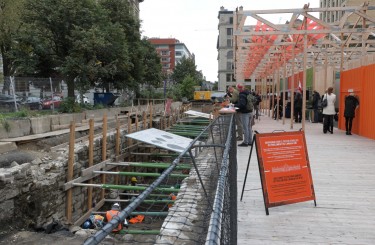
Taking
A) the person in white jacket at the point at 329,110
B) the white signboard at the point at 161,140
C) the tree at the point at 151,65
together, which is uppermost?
the tree at the point at 151,65

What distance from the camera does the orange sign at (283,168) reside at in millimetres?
5141

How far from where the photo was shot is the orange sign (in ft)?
16.9

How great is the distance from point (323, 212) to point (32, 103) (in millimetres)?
16519

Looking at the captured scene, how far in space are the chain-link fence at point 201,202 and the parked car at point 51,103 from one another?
37.9 feet

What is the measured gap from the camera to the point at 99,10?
24.4 m

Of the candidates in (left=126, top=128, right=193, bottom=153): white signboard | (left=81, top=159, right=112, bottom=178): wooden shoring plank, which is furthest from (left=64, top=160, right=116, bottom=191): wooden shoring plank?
(left=126, top=128, right=193, bottom=153): white signboard

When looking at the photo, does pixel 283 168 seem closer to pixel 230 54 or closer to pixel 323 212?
pixel 323 212

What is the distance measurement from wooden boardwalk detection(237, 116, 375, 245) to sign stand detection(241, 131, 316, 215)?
0.73ft

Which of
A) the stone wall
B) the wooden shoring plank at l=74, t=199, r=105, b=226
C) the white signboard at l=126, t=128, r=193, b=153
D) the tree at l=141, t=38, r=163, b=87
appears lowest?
the wooden shoring plank at l=74, t=199, r=105, b=226

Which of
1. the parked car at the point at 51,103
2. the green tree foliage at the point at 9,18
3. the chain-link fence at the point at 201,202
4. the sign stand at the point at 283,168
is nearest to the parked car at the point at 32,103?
the parked car at the point at 51,103

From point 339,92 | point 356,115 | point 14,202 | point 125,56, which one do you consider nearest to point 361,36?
point 339,92

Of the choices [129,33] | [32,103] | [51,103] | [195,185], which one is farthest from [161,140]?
[129,33]

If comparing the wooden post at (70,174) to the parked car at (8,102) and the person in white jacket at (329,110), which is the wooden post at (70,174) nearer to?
the person in white jacket at (329,110)

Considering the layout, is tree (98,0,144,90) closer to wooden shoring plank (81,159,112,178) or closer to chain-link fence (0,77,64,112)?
chain-link fence (0,77,64,112)
